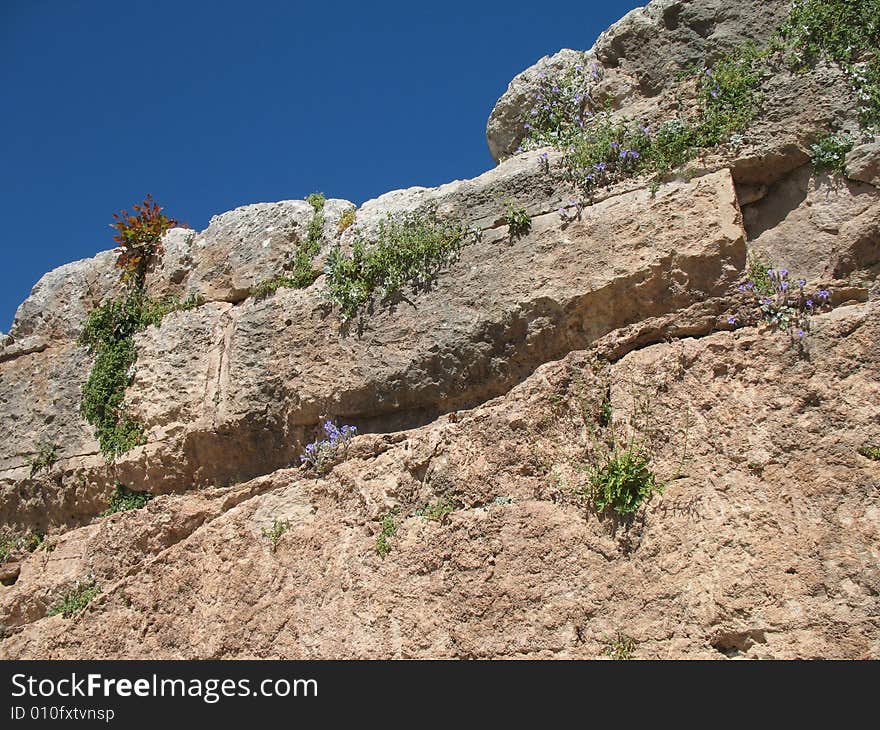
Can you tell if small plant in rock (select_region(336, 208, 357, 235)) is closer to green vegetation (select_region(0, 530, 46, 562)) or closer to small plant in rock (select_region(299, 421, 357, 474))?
small plant in rock (select_region(299, 421, 357, 474))

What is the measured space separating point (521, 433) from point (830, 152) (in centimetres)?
236

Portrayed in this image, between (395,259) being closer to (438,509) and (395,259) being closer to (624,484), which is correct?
(438,509)

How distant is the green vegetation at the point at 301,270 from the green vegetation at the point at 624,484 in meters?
2.72

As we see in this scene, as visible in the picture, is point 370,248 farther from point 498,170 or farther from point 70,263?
point 70,263

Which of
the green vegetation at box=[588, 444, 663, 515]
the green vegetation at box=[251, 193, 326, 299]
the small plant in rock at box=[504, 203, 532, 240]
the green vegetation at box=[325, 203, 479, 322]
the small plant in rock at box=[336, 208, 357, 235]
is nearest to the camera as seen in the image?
the green vegetation at box=[588, 444, 663, 515]

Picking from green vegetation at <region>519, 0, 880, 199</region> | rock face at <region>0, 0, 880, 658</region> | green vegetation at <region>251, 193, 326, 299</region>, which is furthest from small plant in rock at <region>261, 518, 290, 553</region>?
green vegetation at <region>519, 0, 880, 199</region>

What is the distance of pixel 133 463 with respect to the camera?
632 centimetres

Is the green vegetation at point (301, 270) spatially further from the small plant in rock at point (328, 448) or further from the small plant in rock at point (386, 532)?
the small plant in rock at point (386, 532)

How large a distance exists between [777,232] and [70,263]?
19.0ft

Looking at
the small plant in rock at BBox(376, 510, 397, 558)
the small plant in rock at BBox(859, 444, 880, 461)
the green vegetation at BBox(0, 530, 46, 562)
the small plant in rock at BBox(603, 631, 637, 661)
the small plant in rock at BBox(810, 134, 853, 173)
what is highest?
the small plant in rock at BBox(810, 134, 853, 173)

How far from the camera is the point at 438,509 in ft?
16.4

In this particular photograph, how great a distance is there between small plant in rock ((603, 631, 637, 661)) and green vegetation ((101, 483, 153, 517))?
363cm

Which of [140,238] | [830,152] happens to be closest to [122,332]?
[140,238]

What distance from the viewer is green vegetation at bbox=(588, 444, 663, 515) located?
4504mm
